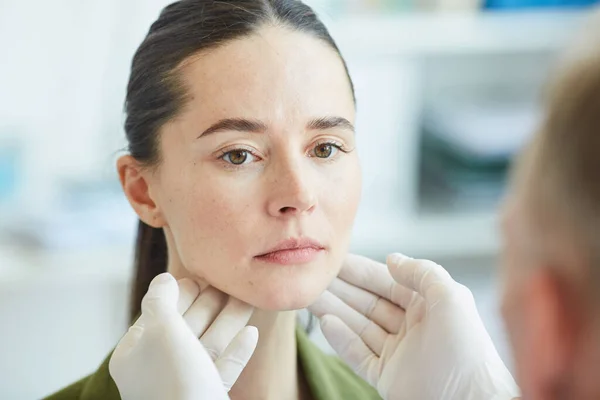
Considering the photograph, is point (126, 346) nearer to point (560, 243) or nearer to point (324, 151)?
point (324, 151)

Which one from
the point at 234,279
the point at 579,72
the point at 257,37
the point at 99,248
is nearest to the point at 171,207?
the point at 234,279

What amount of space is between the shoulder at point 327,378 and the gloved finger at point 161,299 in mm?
318

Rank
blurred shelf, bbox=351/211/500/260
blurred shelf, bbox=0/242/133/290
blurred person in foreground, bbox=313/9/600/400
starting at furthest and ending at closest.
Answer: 1. blurred shelf, bbox=351/211/500/260
2. blurred shelf, bbox=0/242/133/290
3. blurred person in foreground, bbox=313/9/600/400

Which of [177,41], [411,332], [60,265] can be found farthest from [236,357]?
[60,265]

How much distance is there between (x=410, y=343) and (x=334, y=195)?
23 cm

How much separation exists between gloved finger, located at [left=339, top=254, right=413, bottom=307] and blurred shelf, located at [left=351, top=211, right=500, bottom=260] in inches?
48.0

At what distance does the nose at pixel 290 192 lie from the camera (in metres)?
1.13

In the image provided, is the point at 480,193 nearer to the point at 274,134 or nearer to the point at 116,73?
the point at 116,73

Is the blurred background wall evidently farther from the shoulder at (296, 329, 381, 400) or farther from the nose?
the nose

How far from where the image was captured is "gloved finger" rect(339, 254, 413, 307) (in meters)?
1.31

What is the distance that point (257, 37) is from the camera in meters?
1.17

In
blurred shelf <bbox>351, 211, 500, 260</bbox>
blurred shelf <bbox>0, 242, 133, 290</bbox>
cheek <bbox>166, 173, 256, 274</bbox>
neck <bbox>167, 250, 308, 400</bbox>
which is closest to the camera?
cheek <bbox>166, 173, 256, 274</bbox>

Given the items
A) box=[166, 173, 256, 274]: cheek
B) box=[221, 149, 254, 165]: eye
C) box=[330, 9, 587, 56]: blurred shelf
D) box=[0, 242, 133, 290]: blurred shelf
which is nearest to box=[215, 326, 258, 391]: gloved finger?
box=[166, 173, 256, 274]: cheek

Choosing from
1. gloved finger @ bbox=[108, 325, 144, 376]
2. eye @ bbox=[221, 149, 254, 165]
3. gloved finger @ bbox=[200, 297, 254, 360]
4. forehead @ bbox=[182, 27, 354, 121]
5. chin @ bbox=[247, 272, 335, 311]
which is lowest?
gloved finger @ bbox=[108, 325, 144, 376]
